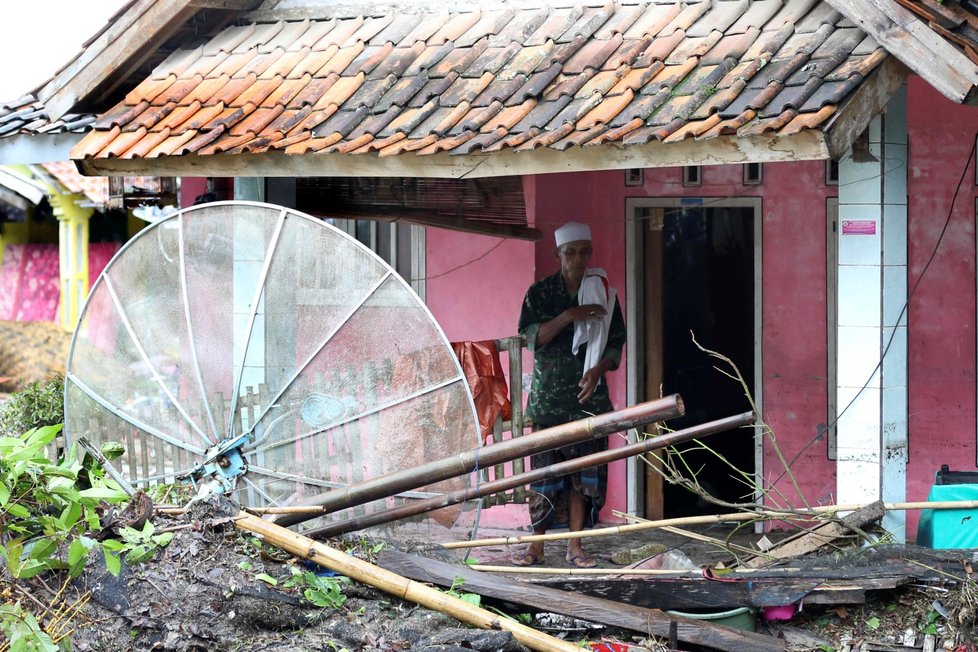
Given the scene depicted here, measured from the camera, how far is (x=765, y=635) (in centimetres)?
590

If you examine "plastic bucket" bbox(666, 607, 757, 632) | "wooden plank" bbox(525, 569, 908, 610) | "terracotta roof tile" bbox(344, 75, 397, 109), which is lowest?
"plastic bucket" bbox(666, 607, 757, 632)

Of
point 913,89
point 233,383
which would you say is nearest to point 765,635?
point 233,383

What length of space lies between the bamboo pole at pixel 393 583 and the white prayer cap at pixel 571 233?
2.93m

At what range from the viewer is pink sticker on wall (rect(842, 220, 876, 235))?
6.27m

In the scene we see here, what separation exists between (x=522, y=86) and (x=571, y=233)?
4.45 feet

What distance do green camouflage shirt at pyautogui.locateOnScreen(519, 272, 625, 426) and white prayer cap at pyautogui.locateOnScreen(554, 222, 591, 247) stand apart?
242 millimetres

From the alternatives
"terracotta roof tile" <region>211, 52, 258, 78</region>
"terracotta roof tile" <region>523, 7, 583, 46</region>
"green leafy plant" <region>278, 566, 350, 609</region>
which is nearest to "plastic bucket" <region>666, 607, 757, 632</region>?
"green leafy plant" <region>278, 566, 350, 609</region>

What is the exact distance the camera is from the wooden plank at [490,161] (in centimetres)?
591

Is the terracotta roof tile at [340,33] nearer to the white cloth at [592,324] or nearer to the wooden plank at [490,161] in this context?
the wooden plank at [490,161]

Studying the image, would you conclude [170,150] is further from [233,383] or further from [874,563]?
[874,563]

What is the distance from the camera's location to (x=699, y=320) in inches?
376

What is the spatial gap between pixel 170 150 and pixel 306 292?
1.39 meters

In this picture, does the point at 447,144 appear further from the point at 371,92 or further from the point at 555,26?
the point at 555,26

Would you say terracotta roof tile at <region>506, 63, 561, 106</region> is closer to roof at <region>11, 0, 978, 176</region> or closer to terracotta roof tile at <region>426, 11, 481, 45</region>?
roof at <region>11, 0, 978, 176</region>
